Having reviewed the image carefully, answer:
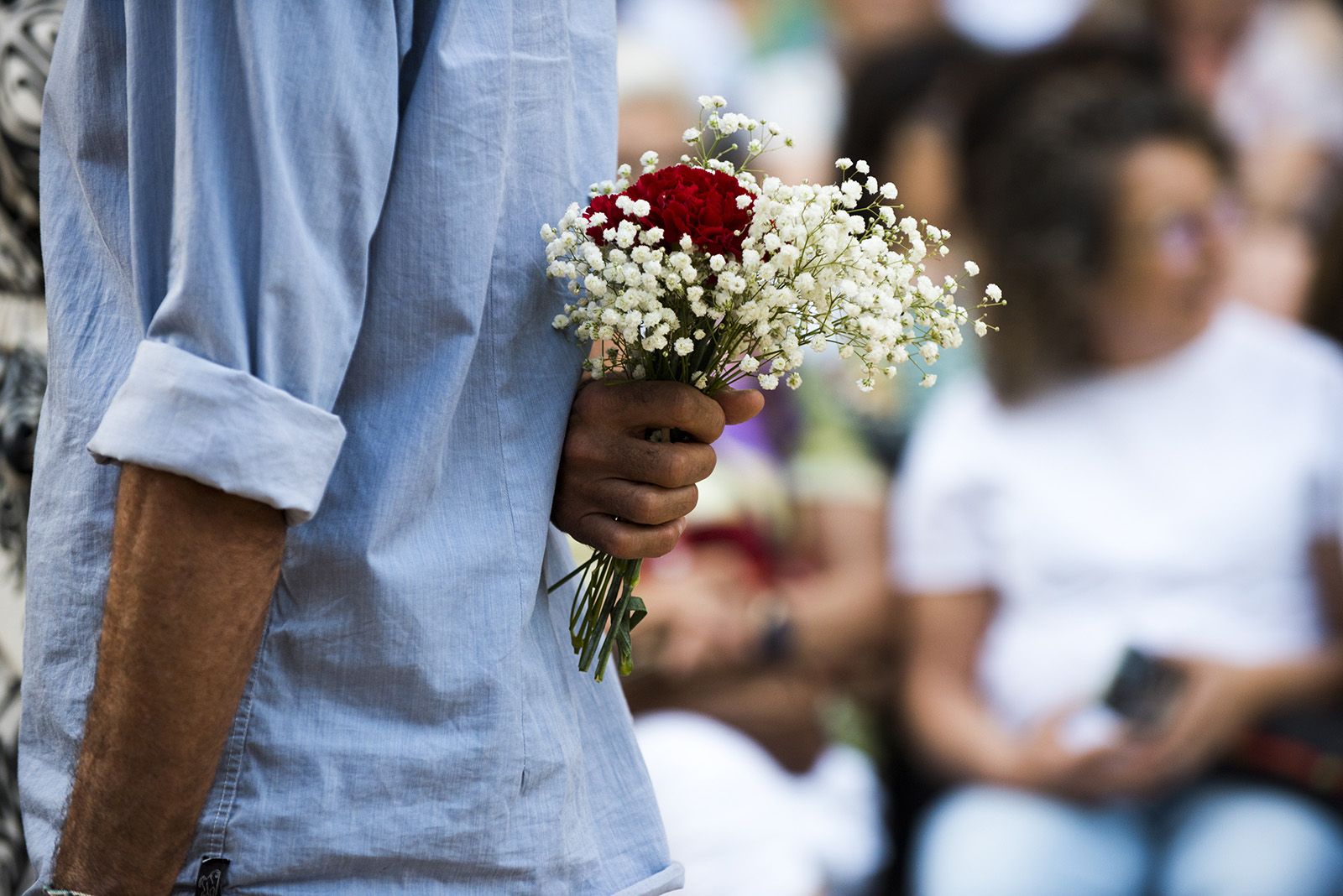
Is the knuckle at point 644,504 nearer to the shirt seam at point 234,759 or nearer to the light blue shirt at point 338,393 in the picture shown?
the light blue shirt at point 338,393

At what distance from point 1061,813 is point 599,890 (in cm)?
259

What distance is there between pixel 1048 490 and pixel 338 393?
8.96 feet

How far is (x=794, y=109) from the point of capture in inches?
140

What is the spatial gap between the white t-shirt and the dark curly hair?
15cm

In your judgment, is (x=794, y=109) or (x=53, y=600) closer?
(x=53, y=600)

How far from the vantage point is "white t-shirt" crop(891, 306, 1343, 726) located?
334cm

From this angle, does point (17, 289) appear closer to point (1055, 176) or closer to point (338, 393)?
point (338, 393)

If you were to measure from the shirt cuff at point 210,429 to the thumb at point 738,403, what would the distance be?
0.41m

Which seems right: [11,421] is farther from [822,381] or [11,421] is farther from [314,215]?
[822,381]

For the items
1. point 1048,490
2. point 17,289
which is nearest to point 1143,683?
point 1048,490

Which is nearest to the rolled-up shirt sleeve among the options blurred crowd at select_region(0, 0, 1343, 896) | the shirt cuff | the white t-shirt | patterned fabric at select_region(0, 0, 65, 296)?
the shirt cuff

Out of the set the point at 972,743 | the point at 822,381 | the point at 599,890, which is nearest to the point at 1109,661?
the point at 972,743

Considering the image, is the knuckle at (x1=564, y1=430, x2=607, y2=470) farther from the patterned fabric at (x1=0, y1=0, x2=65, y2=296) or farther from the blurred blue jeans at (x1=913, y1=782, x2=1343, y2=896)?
the blurred blue jeans at (x1=913, y1=782, x2=1343, y2=896)

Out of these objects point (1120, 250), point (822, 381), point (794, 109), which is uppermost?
point (794, 109)
